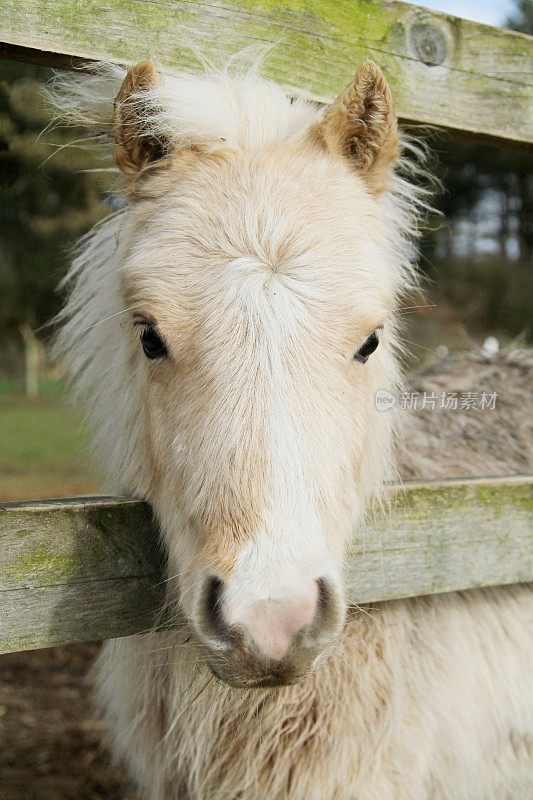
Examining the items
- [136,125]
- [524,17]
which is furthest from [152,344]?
[524,17]

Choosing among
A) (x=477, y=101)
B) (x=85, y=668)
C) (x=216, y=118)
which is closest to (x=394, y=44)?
(x=477, y=101)

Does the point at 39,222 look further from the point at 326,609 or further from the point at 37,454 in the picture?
the point at 326,609

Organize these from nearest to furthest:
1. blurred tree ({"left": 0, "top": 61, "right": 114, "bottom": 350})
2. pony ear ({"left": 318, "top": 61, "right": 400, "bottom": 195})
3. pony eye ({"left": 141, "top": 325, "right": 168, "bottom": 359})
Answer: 1. pony eye ({"left": 141, "top": 325, "right": 168, "bottom": 359})
2. pony ear ({"left": 318, "top": 61, "right": 400, "bottom": 195})
3. blurred tree ({"left": 0, "top": 61, "right": 114, "bottom": 350})

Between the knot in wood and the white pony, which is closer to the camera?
the white pony

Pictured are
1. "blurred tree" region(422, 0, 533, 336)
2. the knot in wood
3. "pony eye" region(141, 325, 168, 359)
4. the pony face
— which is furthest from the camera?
"blurred tree" region(422, 0, 533, 336)

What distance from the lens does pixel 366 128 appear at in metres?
2.06

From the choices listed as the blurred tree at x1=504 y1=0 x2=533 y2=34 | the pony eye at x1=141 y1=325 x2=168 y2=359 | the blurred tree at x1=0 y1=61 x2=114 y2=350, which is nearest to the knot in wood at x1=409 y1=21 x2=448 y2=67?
the pony eye at x1=141 y1=325 x2=168 y2=359

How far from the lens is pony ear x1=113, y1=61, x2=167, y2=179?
1845 mm

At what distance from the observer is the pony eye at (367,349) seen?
191 centimetres

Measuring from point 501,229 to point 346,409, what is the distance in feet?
80.2

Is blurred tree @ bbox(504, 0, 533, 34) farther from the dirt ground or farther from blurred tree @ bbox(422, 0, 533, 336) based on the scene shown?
the dirt ground

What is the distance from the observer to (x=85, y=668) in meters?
5.54

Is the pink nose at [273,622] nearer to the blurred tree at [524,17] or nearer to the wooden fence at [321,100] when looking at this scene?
the wooden fence at [321,100]

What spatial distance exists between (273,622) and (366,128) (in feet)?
4.56
